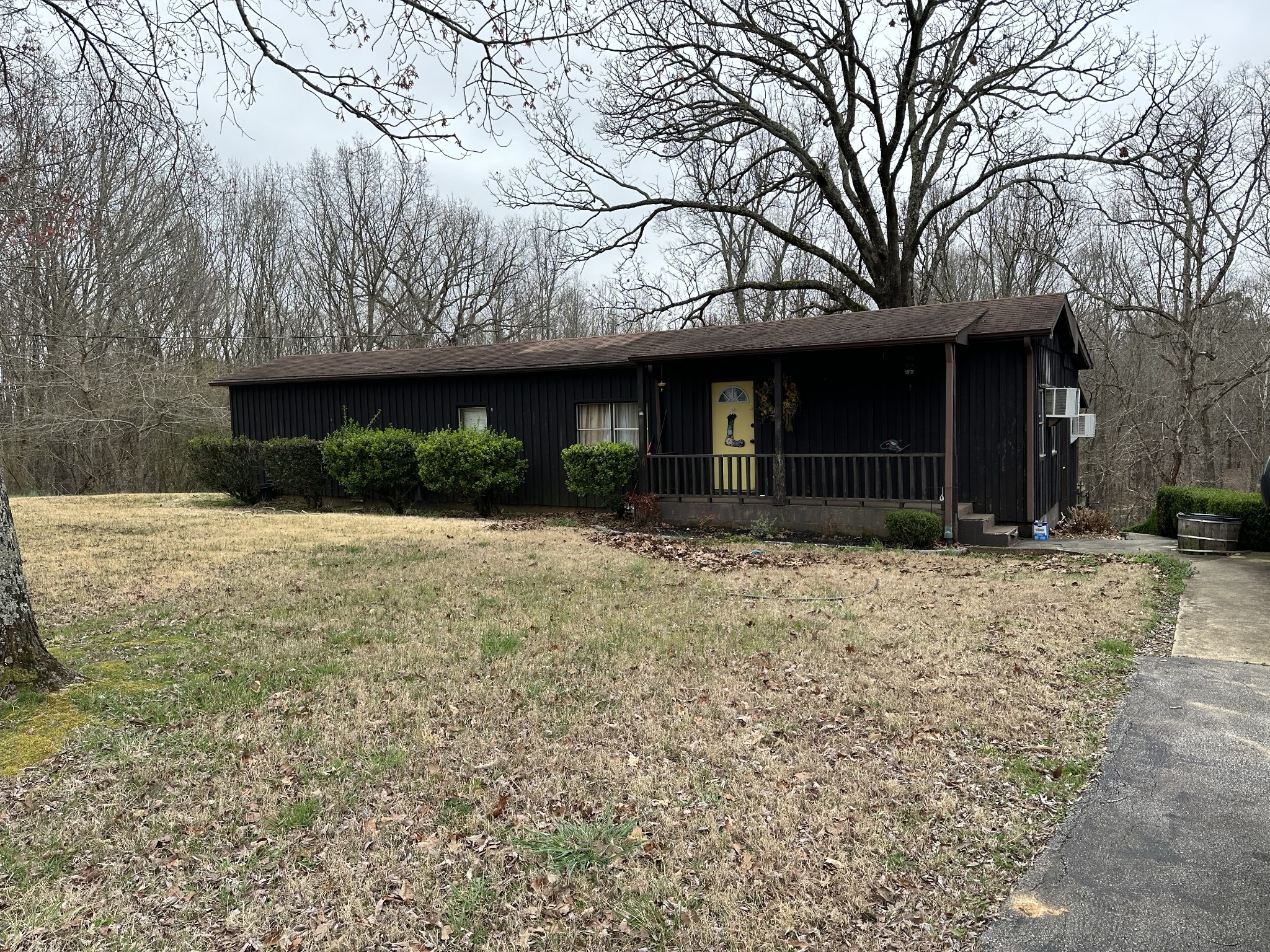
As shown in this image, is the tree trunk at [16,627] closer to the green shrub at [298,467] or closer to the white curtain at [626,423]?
the white curtain at [626,423]

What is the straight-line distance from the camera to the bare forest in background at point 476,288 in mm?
19172

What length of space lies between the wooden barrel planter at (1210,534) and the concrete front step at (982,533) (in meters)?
2.06

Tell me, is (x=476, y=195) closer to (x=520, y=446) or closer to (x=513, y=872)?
(x=520, y=446)

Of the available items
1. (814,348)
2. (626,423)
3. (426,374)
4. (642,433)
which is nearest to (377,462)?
(426,374)

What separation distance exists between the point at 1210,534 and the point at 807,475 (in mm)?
5326

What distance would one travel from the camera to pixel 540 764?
3.86 meters

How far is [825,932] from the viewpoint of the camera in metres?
2.62

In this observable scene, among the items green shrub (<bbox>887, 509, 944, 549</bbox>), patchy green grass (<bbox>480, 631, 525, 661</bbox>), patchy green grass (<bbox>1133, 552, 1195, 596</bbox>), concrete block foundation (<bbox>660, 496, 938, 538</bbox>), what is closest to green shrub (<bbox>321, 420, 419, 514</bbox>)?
concrete block foundation (<bbox>660, 496, 938, 538</bbox>)

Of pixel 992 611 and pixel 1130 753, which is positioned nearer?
pixel 1130 753

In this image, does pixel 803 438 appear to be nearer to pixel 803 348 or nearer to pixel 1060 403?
pixel 803 348

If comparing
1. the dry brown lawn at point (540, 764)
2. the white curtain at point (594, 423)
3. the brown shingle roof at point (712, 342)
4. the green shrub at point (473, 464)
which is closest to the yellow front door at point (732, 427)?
the brown shingle roof at point (712, 342)

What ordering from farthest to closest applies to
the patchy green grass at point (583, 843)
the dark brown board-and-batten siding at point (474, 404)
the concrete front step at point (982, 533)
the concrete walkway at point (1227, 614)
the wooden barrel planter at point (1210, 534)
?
the dark brown board-and-batten siding at point (474, 404), the concrete front step at point (982, 533), the wooden barrel planter at point (1210, 534), the concrete walkway at point (1227, 614), the patchy green grass at point (583, 843)

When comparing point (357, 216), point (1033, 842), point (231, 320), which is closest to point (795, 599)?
point (1033, 842)

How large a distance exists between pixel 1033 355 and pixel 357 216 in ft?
87.5
